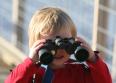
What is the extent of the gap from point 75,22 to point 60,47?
2.55 metres

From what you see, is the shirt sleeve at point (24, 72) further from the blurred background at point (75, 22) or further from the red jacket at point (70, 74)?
the blurred background at point (75, 22)

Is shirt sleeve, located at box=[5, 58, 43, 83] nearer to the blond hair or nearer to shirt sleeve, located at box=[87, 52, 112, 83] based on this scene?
the blond hair

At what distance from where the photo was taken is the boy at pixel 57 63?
216 centimetres

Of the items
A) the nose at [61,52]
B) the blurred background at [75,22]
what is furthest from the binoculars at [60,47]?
the blurred background at [75,22]

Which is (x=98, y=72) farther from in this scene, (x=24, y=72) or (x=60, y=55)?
(x=24, y=72)

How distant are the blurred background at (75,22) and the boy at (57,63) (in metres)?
1.79

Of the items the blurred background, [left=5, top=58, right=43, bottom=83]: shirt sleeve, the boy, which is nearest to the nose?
the boy

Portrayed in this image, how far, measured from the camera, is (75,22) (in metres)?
4.64

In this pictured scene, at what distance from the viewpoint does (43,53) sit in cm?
208

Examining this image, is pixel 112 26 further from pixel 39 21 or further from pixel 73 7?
pixel 39 21

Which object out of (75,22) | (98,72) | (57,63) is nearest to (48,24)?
(57,63)

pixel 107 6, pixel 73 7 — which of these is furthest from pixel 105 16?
pixel 73 7

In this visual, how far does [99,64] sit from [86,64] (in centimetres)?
6

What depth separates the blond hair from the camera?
7.18 ft
